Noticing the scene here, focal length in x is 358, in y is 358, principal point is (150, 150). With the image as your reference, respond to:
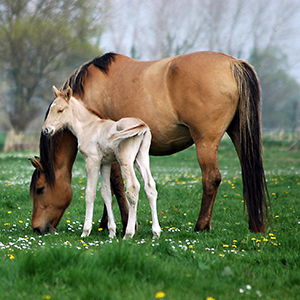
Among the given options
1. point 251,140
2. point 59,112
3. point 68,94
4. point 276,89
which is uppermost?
point 68,94

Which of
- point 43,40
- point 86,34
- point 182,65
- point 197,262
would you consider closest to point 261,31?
point 86,34

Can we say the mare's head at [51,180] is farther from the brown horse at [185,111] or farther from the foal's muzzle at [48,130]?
the foal's muzzle at [48,130]

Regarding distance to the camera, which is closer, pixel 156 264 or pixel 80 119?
pixel 156 264

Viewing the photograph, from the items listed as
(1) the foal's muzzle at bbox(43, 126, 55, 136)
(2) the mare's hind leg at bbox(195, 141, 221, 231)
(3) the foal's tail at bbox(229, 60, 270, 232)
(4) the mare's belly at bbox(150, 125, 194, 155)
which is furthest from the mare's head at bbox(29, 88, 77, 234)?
(3) the foal's tail at bbox(229, 60, 270, 232)

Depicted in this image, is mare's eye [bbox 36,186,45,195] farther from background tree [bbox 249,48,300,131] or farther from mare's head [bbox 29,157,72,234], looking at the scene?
background tree [bbox 249,48,300,131]

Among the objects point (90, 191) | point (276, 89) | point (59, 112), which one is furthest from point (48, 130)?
point (276, 89)

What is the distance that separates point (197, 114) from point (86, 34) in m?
26.4

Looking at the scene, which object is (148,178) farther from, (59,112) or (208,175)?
(59,112)

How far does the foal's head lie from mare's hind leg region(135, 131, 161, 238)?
45.1 inches

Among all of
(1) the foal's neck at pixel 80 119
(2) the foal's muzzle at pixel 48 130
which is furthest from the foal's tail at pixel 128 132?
(2) the foal's muzzle at pixel 48 130

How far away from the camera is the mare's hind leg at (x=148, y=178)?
15.5ft

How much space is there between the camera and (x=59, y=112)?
195 inches

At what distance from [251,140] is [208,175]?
2.58ft

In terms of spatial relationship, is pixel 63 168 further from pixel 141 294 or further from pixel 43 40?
pixel 43 40
